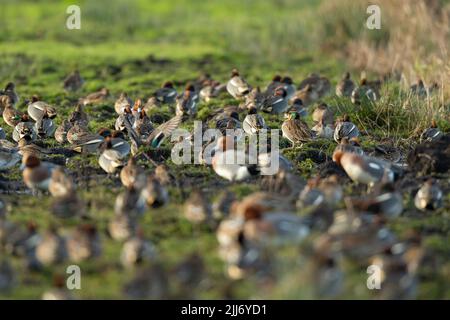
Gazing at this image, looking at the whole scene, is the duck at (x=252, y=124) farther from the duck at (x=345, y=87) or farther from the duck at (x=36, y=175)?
the duck at (x=36, y=175)

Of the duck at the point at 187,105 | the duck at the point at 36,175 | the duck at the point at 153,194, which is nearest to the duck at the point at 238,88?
the duck at the point at 187,105

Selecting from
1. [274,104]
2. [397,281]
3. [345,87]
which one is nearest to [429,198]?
[397,281]

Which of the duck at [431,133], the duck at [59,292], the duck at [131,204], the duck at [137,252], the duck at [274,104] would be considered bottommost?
the duck at [59,292]

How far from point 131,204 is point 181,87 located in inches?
370

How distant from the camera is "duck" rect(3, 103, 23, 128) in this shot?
14.6m

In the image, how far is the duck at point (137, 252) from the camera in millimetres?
8383

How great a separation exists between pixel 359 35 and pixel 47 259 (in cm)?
1442

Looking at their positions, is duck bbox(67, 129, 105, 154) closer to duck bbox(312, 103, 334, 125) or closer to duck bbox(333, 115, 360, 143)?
duck bbox(333, 115, 360, 143)

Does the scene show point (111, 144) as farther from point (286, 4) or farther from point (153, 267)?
point (286, 4)

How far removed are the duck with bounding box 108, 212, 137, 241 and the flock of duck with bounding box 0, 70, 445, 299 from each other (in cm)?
1

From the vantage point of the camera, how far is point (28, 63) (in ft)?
67.4

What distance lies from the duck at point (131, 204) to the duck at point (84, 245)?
1.12 m

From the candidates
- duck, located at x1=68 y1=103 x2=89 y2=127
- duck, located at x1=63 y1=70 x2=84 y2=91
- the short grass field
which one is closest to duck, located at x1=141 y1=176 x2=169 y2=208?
the short grass field

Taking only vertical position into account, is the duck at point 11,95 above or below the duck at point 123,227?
above
